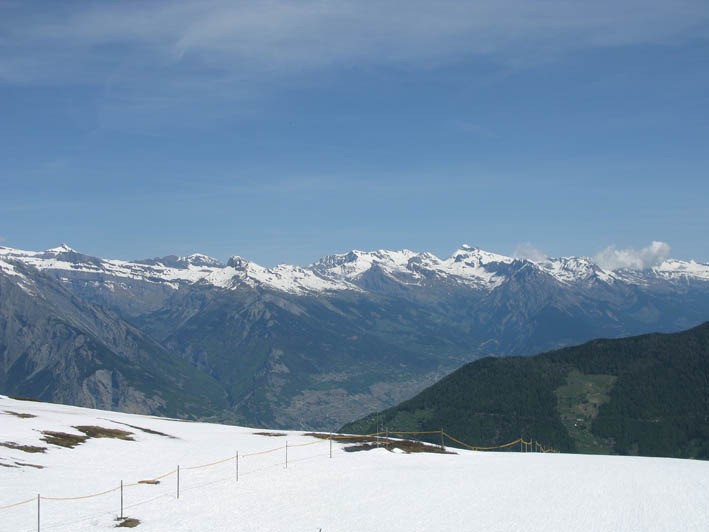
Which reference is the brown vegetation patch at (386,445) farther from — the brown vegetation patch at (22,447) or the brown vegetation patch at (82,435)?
the brown vegetation patch at (22,447)

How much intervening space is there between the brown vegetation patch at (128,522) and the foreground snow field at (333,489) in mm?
662

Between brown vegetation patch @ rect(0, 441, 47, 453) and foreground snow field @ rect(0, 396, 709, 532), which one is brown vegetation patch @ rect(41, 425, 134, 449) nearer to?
foreground snow field @ rect(0, 396, 709, 532)

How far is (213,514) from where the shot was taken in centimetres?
5756

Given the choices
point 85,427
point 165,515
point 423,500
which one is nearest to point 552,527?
point 423,500

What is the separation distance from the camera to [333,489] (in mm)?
69562

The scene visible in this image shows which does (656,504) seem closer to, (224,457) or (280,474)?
(280,474)

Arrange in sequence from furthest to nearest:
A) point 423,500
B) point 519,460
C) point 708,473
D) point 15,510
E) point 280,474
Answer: point 519,460
point 708,473
point 280,474
point 423,500
point 15,510

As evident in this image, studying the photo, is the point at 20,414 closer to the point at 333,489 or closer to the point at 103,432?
the point at 103,432

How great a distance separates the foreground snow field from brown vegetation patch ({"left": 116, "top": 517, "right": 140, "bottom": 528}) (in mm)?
662

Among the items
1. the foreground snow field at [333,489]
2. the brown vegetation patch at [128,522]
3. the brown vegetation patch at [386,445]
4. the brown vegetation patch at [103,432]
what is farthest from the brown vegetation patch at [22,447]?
the brown vegetation patch at [386,445]

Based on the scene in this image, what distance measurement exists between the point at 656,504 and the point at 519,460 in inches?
1388

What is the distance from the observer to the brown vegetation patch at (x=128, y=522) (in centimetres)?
5306

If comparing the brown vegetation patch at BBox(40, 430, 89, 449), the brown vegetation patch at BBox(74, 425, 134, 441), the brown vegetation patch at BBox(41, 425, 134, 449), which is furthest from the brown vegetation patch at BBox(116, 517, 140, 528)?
the brown vegetation patch at BBox(74, 425, 134, 441)

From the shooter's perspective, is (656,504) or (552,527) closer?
(552,527)
